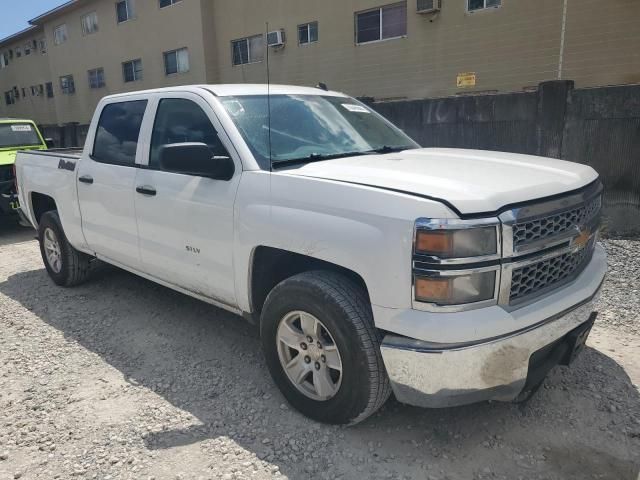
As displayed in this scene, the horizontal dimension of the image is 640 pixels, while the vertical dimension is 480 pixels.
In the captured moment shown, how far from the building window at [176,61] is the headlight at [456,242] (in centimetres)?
2048

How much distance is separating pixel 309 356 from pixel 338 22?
14366mm

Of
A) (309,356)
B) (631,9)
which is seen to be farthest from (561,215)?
(631,9)

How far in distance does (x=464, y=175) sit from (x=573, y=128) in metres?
5.02

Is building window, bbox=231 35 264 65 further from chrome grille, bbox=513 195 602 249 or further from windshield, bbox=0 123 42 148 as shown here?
chrome grille, bbox=513 195 602 249

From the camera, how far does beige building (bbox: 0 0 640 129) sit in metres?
11.1

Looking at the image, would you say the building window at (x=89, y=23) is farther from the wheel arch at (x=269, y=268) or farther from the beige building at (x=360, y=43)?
the wheel arch at (x=269, y=268)

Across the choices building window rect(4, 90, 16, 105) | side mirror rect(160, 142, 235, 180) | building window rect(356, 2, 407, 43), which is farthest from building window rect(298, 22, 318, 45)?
building window rect(4, 90, 16, 105)

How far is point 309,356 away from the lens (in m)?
2.90

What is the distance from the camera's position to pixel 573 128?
6.81 metres

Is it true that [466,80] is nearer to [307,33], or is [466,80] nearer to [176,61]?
[307,33]

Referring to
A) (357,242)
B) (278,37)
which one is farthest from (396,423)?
(278,37)

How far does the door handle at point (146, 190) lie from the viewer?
3.75m

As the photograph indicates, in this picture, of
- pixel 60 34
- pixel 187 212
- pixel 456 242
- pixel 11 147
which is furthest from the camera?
pixel 60 34

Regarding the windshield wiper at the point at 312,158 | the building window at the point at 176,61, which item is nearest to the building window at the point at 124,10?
the building window at the point at 176,61
